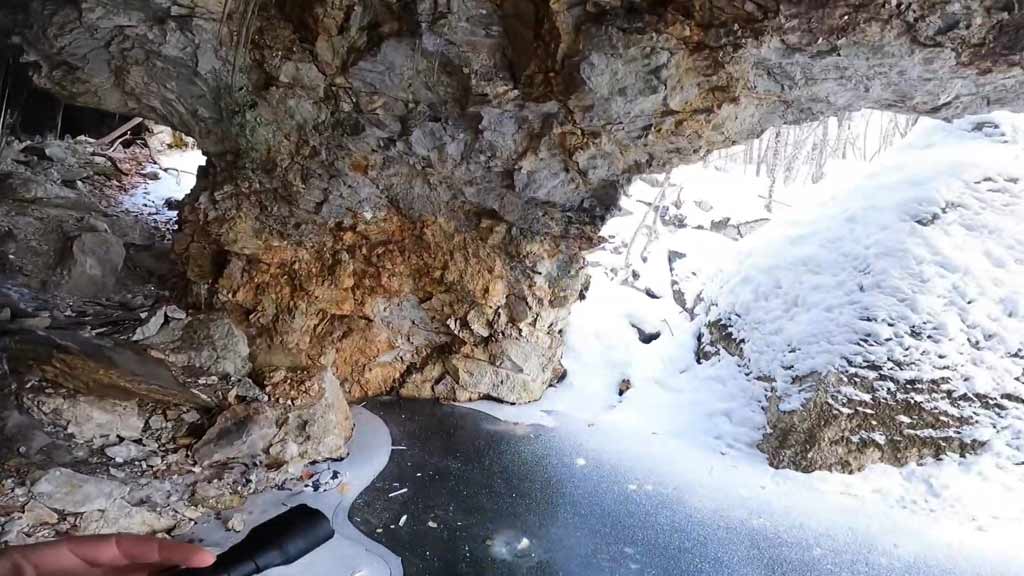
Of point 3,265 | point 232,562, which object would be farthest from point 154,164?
point 232,562

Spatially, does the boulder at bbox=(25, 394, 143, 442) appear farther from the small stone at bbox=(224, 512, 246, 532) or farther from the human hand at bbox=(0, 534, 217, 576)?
the human hand at bbox=(0, 534, 217, 576)

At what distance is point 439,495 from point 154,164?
797 cm

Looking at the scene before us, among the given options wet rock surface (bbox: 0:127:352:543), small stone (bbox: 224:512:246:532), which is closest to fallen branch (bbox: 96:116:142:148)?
wet rock surface (bbox: 0:127:352:543)

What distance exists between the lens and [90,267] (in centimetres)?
568

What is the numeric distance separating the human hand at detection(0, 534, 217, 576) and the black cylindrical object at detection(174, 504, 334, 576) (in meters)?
0.08

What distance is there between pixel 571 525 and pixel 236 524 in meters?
2.25

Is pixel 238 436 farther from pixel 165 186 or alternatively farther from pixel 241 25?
pixel 165 186

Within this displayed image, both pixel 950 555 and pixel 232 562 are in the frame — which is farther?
pixel 950 555

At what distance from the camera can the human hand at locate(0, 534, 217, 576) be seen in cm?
117

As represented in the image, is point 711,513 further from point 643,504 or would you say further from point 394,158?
point 394,158

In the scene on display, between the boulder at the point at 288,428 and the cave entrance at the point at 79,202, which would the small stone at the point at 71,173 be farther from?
the boulder at the point at 288,428

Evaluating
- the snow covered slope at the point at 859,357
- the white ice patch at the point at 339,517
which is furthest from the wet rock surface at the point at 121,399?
the snow covered slope at the point at 859,357

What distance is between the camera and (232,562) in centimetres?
108

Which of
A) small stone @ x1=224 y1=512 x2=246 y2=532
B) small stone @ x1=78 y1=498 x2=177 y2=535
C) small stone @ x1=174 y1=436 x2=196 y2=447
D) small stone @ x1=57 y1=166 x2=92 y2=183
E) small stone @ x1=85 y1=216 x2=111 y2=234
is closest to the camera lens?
small stone @ x1=78 y1=498 x2=177 y2=535
